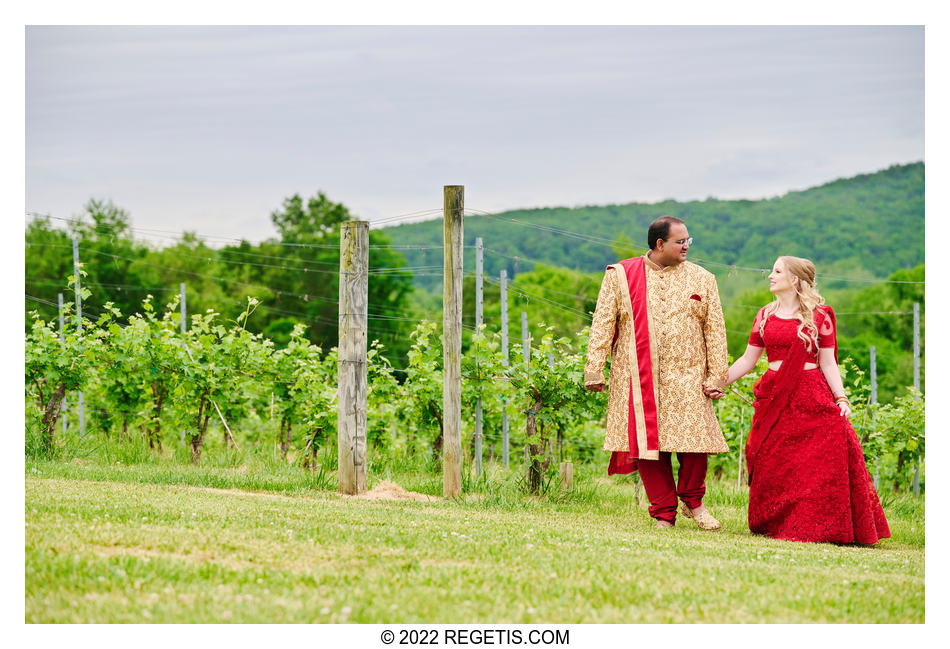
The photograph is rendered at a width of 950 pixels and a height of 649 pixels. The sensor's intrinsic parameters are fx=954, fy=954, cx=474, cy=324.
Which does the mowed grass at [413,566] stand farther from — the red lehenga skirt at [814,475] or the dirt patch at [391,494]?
the dirt patch at [391,494]

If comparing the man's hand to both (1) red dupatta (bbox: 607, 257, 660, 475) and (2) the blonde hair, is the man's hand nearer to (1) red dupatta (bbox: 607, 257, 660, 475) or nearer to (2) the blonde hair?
(1) red dupatta (bbox: 607, 257, 660, 475)

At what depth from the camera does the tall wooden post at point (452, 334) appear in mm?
6570

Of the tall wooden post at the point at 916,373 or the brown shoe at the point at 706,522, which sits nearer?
the brown shoe at the point at 706,522

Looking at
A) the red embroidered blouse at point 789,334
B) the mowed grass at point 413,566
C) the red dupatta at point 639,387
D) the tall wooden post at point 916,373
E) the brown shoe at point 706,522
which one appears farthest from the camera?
the tall wooden post at point 916,373

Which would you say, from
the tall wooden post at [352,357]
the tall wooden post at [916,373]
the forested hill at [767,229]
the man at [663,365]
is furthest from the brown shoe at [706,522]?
the forested hill at [767,229]

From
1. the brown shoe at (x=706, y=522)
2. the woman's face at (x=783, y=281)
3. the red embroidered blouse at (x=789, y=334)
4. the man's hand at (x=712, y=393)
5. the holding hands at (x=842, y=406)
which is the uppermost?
the woman's face at (x=783, y=281)

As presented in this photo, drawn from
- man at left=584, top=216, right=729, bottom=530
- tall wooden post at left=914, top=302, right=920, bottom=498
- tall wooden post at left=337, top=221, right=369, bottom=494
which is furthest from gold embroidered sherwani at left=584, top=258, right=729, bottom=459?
tall wooden post at left=914, top=302, right=920, bottom=498

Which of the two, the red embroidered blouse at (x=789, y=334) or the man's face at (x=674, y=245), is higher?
the man's face at (x=674, y=245)

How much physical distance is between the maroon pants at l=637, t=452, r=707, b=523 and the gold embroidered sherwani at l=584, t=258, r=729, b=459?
185mm

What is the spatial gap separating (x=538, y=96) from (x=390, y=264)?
443 inches

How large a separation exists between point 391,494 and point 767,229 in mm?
42597

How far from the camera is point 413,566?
4.16 metres

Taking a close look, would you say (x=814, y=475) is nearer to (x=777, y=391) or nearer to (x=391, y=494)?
(x=777, y=391)

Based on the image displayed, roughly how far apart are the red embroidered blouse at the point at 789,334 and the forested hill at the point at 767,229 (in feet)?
117
